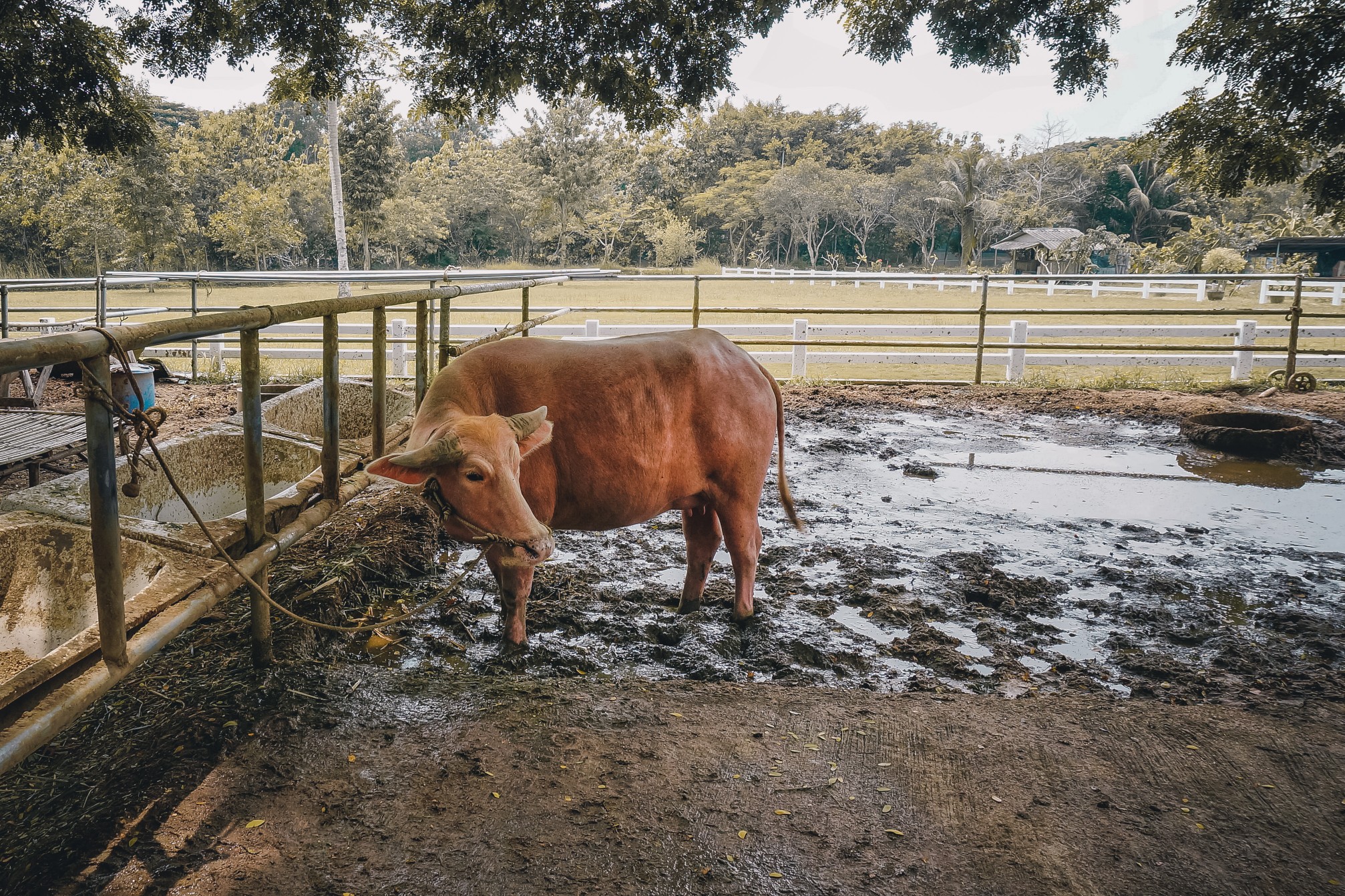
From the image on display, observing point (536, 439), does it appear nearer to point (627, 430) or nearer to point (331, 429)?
point (627, 430)

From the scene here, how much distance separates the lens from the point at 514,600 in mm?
3404

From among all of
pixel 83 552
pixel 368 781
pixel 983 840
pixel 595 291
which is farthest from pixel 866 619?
pixel 595 291

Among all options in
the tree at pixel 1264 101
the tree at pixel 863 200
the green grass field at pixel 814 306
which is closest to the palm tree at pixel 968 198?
the tree at pixel 863 200

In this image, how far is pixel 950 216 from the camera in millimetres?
56188

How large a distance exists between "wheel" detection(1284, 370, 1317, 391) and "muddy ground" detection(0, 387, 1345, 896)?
264 inches

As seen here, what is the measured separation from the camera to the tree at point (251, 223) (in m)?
35.5

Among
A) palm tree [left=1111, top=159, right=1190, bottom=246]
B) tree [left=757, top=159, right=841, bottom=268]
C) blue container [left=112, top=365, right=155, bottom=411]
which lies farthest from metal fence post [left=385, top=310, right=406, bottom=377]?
palm tree [left=1111, top=159, right=1190, bottom=246]

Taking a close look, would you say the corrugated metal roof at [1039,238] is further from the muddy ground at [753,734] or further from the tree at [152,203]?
the muddy ground at [753,734]

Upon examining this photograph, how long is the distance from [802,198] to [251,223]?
1303 inches

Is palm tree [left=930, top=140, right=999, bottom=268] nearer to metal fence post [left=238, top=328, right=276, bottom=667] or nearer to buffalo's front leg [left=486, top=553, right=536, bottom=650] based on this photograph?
buffalo's front leg [left=486, top=553, right=536, bottom=650]

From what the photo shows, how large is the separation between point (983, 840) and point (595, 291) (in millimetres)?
34963

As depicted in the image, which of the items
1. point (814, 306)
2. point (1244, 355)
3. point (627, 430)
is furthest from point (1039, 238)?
point (627, 430)

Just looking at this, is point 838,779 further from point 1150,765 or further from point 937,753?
point 1150,765

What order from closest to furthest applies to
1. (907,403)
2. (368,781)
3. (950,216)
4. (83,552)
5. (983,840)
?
(983,840) < (368,781) < (83,552) < (907,403) < (950,216)
